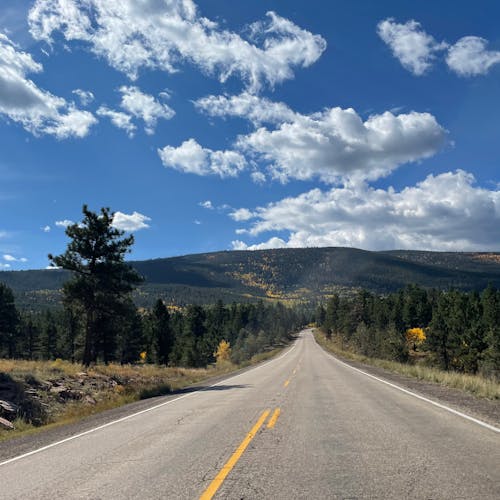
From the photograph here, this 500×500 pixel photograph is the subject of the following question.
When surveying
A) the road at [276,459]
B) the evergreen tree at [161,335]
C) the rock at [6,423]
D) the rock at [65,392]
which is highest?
the road at [276,459]

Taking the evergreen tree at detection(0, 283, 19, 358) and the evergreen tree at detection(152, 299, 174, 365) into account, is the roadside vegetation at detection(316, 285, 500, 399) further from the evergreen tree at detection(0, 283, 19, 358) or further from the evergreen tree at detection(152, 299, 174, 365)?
the evergreen tree at detection(0, 283, 19, 358)

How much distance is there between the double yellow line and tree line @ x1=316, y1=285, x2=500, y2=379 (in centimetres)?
3273

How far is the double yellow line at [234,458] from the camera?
199 inches

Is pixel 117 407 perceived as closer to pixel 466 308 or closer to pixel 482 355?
pixel 482 355

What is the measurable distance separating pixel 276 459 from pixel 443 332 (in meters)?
59.2

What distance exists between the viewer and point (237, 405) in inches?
512

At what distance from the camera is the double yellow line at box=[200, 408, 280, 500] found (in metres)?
5.06

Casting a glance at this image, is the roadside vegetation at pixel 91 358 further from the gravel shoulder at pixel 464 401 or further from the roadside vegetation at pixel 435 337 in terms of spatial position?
the roadside vegetation at pixel 435 337

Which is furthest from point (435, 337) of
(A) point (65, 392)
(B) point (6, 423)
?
(B) point (6, 423)

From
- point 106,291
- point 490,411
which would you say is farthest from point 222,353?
point 490,411

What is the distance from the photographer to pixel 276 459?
6.41m

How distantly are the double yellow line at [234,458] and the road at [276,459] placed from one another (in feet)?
0.06

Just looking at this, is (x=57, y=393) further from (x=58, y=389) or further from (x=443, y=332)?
(x=443, y=332)

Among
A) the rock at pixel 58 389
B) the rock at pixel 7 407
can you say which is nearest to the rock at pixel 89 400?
the rock at pixel 58 389
